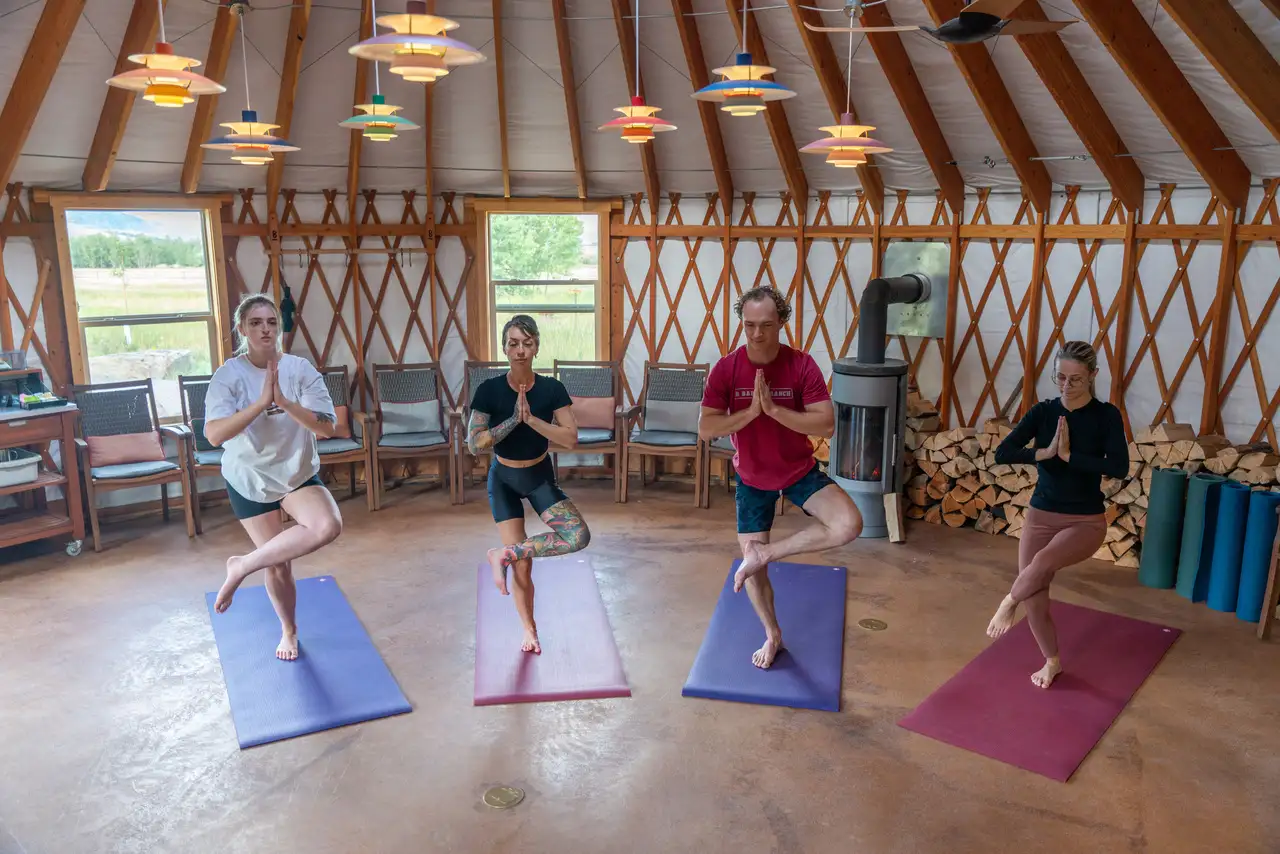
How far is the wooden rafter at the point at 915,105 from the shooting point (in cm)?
606

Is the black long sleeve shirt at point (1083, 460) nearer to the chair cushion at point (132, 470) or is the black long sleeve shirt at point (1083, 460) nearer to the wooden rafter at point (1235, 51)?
the wooden rafter at point (1235, 51)

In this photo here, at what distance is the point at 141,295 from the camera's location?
7.54 metres

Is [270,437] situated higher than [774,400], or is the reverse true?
[774,400]

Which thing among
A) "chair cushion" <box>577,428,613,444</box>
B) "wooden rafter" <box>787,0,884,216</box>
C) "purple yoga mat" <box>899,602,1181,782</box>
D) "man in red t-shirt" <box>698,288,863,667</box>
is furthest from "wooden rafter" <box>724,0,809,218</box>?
"purple yoga mat" <box>899,602,1181,782</box>

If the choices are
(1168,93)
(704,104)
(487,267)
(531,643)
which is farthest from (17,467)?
(1168,93)

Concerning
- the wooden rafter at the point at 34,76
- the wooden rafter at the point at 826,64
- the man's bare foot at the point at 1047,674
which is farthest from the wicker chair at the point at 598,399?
the wooden rafter at the point at 34,76

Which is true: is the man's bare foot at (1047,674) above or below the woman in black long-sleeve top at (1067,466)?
below

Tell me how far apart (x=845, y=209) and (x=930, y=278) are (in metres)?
0.97

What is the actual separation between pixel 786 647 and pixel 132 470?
15.5ft

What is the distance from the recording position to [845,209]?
8016 millimetres

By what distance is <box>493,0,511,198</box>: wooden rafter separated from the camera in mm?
6793

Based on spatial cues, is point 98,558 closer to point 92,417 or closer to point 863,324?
point 92,417

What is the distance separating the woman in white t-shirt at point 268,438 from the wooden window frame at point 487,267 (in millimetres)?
4294

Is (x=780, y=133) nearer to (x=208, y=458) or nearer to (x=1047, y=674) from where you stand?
(x=1047, y=674)
